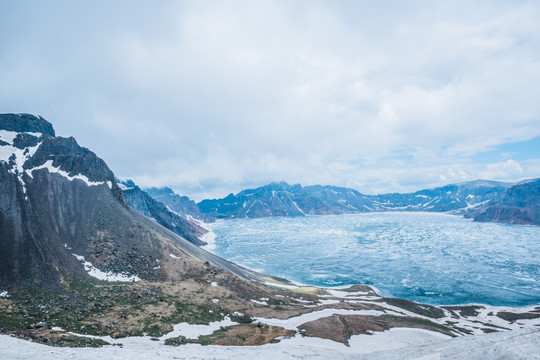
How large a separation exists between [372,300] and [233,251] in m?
130

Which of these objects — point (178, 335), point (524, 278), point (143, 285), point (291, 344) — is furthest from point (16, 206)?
point (524, 278)

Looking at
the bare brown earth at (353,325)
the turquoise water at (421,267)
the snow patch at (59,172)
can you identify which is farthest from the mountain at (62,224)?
the turquoise water at (421,267)

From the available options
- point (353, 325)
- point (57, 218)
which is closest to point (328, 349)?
point (353, 325)

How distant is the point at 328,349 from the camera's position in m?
35.0

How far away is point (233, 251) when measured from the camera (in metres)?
188

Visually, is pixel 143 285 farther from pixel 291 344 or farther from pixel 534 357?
pixel 534 357

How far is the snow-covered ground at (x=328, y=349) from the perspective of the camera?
20141 millimetres

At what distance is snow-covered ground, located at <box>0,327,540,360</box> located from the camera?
793 inches

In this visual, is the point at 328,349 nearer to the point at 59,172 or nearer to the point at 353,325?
the point at 353,325

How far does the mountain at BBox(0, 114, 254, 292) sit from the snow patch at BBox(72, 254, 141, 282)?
183mm

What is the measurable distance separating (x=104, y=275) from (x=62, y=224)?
22137mm

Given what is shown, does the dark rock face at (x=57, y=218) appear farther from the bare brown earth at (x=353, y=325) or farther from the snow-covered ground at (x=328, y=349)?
the bare brown earth at (x=353, y=325)

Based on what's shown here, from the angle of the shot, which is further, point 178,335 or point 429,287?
point 429,287

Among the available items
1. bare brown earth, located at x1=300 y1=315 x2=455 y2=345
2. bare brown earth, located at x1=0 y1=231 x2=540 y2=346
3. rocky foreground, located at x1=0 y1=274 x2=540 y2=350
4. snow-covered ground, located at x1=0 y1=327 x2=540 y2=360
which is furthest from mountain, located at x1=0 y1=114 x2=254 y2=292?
bare brown earth, located at x1=300 y1=315 x2=455 y2=345
